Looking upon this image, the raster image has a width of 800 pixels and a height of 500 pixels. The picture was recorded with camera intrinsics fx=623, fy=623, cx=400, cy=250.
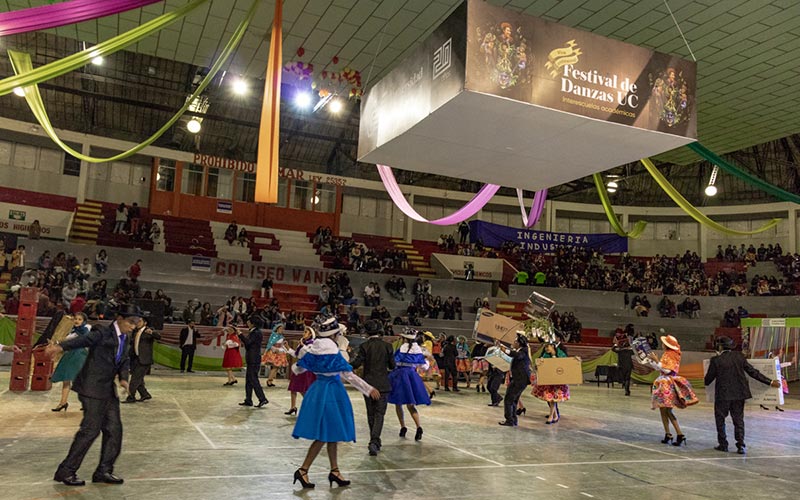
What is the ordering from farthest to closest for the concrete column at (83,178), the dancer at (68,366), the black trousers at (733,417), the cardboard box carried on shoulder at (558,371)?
1. the concrete column at (83,178)
2. the cardboard box carried on shoulder at (558,371)
3. the dancer at (68,366)
4. the black trousers at (733,417)

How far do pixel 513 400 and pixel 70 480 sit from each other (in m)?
6.98

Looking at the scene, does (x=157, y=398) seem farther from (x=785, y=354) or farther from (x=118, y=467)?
(x=785, y=354)

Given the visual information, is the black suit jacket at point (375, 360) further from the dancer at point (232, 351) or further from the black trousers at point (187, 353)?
the black trousers at point (187, 353)

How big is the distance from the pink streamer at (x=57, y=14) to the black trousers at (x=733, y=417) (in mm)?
9384

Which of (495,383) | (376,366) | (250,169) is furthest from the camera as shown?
(250,169)

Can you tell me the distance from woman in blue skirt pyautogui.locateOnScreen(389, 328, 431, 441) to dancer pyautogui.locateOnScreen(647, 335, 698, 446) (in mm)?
3361

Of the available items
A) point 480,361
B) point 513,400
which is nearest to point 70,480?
point 513,400

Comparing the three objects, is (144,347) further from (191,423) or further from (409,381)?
(409,381)

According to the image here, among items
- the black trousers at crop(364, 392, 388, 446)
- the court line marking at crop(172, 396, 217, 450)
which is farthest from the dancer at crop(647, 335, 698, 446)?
the court line marking at crop(172, 396, 217, 450)

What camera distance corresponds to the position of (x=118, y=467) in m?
5.93

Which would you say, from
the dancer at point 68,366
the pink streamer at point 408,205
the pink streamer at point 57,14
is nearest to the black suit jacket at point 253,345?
the dancer at point 68,366

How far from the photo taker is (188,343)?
17.7 m

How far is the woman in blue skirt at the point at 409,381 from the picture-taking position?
8297mm

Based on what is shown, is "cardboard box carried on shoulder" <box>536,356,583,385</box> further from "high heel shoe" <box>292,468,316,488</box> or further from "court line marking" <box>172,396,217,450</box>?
"high heel shoe" <box>292,468,316,488</box>
